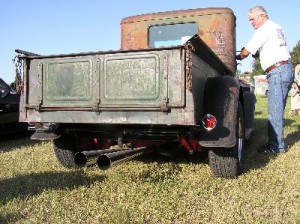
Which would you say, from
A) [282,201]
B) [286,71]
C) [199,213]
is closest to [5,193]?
[199,213]

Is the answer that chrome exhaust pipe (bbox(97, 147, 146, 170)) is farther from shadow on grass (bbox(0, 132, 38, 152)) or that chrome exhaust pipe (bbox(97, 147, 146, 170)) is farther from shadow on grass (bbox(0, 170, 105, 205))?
shadow on grass (bbox(0, 132, 38, 152))

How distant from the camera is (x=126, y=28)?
6.02 m

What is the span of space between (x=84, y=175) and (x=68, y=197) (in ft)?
2.69

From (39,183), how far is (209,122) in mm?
1918

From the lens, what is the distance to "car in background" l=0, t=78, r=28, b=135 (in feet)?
21.7

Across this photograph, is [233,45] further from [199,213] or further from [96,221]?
[96,221]

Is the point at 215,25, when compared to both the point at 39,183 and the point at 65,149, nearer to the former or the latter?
the point at 65,149

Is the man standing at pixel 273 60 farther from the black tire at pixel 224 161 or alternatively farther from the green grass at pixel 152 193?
the black tire at pixel 224 161

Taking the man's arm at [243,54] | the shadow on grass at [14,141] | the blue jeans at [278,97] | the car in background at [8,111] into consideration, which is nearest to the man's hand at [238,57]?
the man's arm at [243,54]

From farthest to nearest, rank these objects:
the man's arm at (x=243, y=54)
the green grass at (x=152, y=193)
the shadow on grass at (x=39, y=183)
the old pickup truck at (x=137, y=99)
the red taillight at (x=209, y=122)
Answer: the man's arm at (x=243, y=54), the shadow on grass at (x=39, y=183), the red taillight at (x=209, y=122), the old pickup truck at (x=137, y=99), the green grass at (x=152, y=193)

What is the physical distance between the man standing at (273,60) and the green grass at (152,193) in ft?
1.66

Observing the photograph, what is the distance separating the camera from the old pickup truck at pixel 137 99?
3.26m

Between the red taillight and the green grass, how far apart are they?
608 millimetres

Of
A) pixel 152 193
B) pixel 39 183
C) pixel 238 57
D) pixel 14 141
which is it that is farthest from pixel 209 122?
pixel 14 141
